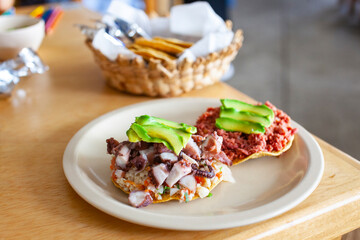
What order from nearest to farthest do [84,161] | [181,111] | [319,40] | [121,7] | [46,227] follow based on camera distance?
[46,227], [84,161], [181,111], [121,7], [319,40]

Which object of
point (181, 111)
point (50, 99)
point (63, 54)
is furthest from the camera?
point (63, 54)

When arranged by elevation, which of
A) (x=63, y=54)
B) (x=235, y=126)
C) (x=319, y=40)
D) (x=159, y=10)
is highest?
(x=235, y=126)

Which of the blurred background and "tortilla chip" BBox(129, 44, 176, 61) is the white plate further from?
A: the blurred background

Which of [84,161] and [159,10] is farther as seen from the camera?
[159,10]

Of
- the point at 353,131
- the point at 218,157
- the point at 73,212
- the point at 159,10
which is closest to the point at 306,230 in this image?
the point at 218,157

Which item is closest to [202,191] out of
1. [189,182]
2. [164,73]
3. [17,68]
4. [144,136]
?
[189,182]

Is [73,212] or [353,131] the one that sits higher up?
[73,212]

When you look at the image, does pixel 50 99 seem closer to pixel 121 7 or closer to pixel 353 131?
pixel 121 7

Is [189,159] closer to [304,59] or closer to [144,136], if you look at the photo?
[144,136]
